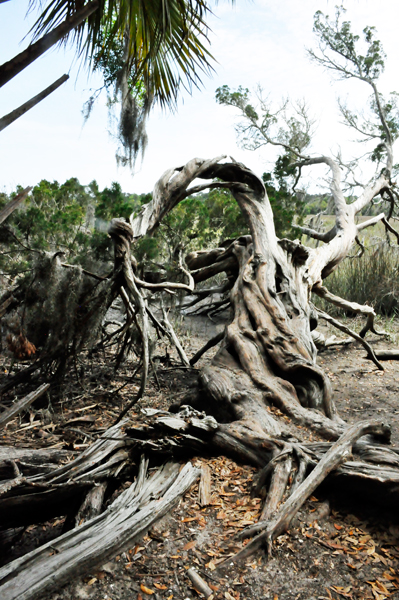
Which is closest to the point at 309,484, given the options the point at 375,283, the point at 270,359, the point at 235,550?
the point at 235,550

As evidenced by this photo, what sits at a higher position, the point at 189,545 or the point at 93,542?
the point at 93,542

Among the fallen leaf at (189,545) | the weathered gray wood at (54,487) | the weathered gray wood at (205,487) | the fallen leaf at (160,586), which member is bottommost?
the fallen leaf at (160,586)

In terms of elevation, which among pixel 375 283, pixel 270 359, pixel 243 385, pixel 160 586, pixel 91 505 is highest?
pixel 375 283

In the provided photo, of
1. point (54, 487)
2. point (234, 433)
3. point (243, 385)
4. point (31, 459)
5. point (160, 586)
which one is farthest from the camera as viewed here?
point (243, 385)

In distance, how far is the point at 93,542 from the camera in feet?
6.12

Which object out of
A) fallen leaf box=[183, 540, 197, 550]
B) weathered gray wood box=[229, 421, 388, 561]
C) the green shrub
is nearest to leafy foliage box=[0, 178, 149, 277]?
fallen leaf box=[183, 540, 197, 550]

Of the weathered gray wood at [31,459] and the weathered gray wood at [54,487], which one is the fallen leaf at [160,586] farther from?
the weathered gray wood at [31,459]

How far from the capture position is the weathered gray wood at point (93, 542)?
1.64 meters

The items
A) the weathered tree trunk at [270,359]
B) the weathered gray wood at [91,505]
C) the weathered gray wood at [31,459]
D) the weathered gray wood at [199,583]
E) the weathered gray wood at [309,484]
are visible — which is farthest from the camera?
the weathered tree trunk at [270,359]

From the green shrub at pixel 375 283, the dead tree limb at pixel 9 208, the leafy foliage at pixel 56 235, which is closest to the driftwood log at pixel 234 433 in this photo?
the leafy foliage at pixel 56 235

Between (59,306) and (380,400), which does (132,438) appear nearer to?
(59,306)

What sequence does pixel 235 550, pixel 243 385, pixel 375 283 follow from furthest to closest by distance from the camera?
pixel 375 283, pixel 243 385, pixel 235 550

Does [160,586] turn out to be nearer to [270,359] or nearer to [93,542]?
[93,542]

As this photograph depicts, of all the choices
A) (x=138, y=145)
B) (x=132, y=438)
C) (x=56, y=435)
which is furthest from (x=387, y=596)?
(x=138, y=145)
